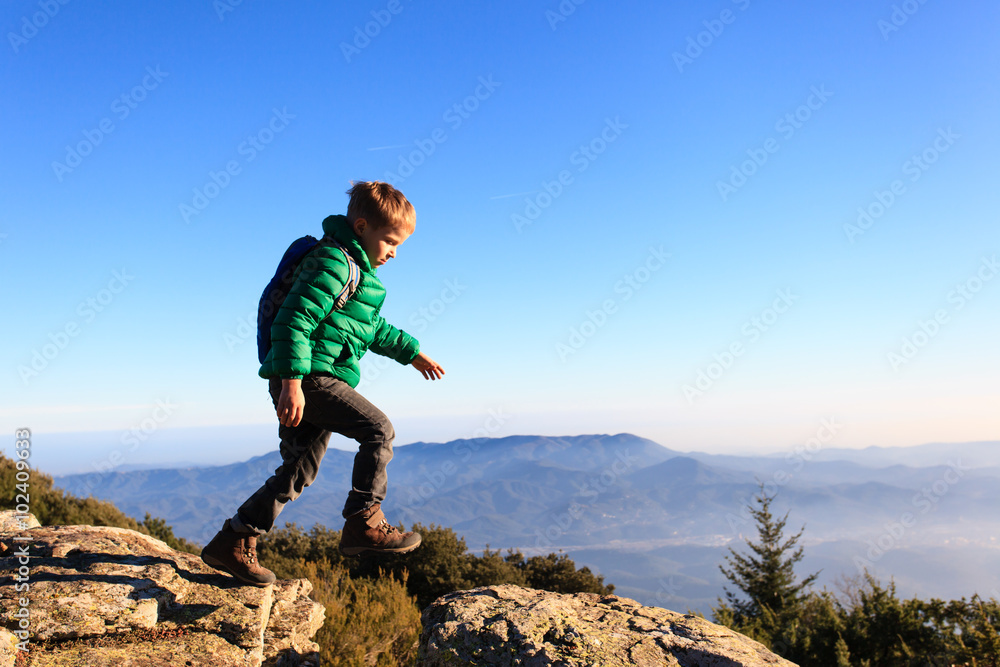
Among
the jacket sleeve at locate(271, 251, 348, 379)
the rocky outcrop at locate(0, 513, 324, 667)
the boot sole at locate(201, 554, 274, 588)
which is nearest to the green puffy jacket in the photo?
the jacket sleeve at locate(271, 251, 348, 379)

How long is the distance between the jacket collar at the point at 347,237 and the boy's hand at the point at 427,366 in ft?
3.47

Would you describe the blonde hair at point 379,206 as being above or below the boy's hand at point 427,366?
above

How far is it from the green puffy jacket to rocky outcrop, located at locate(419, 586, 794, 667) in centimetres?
166

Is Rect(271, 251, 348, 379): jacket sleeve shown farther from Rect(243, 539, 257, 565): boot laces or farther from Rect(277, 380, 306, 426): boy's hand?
Rect(243, 539, 257, 565): boot laces

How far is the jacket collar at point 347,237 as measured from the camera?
352cm

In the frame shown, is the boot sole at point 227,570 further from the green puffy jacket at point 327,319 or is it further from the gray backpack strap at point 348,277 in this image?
the gray backpack strap at point 348,277

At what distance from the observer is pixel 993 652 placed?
21.7ft

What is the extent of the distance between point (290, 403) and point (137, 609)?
1829mm

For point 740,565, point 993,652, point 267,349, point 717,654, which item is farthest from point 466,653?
point 740,565

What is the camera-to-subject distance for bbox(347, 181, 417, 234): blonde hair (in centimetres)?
354

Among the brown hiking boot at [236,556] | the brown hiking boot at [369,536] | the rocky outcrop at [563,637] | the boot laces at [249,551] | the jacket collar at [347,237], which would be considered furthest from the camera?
the boot laces at [249,551]

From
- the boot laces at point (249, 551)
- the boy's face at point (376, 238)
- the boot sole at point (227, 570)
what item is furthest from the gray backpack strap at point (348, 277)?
the boot sole at point (227, 570)

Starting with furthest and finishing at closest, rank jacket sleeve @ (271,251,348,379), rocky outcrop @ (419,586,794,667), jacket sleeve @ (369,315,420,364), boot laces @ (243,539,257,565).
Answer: jacket sleeve @ (369,315,420,364) < boot laces @ (243,539,257,565) < jacket sleeve @ (271,251,348,379) < rocky outcrop @ (419,586,794,667)

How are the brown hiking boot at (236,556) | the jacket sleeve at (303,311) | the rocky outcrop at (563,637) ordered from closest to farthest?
the rocky outcrop at (563,637)
the jacket sleeve at (303,311)
the brown hiking boot at (236,556)
